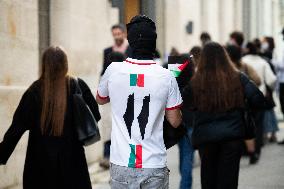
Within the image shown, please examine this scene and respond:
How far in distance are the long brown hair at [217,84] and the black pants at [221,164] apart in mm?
358

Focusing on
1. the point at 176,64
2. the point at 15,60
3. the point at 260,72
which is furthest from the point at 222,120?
the point at 260,72

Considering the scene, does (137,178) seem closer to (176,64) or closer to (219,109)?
(176,64)

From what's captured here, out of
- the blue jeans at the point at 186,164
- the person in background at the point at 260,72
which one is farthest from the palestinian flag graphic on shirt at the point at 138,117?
the person in background at the point at 260,72

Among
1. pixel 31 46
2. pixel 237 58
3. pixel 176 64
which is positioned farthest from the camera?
pixel 237 58

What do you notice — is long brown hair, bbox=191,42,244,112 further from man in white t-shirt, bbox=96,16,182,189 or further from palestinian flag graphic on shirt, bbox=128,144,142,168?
palestinian flag graphic on shirt, bbox=128,144,142,168

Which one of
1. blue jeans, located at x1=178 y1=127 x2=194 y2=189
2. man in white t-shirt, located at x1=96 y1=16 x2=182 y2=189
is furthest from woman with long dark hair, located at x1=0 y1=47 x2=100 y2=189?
blue jeans, located at x1=178 y1=127 x2=194 y2=189

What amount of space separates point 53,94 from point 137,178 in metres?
2.00

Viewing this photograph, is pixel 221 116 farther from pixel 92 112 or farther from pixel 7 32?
pixel 7 32

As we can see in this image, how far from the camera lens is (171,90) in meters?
4.98

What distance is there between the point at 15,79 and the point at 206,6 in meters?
14.7

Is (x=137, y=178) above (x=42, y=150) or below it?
above

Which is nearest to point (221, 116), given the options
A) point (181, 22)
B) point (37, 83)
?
point (37, 83)

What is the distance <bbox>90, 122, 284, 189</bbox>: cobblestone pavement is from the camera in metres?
9.72

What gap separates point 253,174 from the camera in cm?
1063
